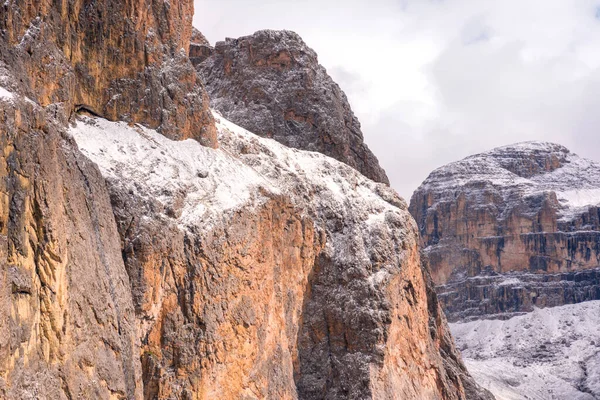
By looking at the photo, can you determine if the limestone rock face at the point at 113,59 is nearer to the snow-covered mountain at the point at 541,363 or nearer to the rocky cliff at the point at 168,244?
the rocky cliff at the point at 168,244

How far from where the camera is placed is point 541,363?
180375 mm

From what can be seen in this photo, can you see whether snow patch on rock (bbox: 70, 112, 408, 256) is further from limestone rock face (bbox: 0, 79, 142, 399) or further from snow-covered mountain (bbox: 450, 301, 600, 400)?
snow-covered mountain (bbox: 450, 301, 600, 400)

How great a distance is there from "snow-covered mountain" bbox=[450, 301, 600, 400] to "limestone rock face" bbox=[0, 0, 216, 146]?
98.0 meters

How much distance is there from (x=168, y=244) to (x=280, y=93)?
1493 inches

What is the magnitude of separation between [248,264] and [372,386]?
42.6ft

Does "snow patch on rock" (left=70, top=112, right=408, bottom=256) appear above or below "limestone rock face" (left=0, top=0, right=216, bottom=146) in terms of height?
below

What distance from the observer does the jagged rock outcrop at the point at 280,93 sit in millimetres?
77750

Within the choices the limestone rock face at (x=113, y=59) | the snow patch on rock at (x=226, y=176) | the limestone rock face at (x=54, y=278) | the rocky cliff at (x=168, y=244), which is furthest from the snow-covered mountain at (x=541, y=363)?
the limestone rock face at (x=54, y=278)

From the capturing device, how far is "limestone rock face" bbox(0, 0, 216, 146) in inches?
1511

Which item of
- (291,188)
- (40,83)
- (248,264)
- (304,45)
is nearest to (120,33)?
(40,83)

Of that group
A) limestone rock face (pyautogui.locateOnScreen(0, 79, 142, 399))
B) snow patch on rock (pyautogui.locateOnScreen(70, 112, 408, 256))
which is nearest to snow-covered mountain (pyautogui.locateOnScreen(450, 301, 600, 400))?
snow patch on rock (pyautogui.locateOnScreen(70, 112, 408, 256))

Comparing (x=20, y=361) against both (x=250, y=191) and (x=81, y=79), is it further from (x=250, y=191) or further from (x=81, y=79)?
(x=250, y=191)

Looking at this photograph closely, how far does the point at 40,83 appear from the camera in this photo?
1527 inches

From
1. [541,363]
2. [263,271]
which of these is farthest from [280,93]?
[541,363]
